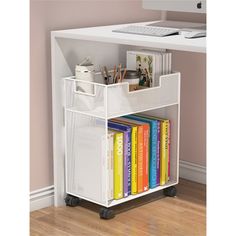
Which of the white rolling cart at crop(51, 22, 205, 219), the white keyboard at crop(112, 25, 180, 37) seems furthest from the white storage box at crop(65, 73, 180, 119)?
the white keyboard at crop(112, 25, 180, 37)

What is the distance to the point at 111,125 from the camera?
2305 millimetres

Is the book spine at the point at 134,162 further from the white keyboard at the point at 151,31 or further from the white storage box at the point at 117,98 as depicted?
the white keyboard at the point at 151,31

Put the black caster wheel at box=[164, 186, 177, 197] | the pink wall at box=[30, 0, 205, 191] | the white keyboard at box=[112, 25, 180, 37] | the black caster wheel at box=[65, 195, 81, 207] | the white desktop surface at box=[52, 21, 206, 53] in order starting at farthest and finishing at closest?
the black caster wheel at box=[164, 186, 177, 197] < the black caster wheel at box=[65, 195, 81, 207] < the pink wall at box=[30, 0, 205, 191] < the white keyboard at box=[112, 25, 180, 37] < the white desktop surface at box=[52, 21, 206, 53]

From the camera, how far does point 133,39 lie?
6.39ft

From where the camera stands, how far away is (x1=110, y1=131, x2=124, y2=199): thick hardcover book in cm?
223

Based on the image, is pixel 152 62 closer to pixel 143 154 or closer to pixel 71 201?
pixel 143 154

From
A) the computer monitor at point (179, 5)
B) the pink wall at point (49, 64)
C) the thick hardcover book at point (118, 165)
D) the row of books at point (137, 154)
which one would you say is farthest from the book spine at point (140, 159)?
the computer monitor at point (179, 5)

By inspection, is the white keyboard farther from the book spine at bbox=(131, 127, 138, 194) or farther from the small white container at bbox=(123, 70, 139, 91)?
the book spine at bbox=(131, 127, 138, 194)

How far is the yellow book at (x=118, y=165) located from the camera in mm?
2229

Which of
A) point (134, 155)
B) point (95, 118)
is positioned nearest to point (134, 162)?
point (134, 155)

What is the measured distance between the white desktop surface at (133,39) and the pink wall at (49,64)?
0.24 feet

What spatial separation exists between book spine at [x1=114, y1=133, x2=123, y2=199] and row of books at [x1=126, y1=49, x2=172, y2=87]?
0.30 m
